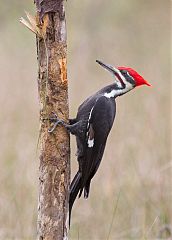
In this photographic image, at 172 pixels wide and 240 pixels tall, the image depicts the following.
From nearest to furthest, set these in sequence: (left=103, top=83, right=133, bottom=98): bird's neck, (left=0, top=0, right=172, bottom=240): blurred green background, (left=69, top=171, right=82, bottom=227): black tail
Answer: (left=69, top=171, right=82, bottom=227): black tail, (left=103, top=83, right=133, bottom=98): bird's neck, (left=0, top=0, right=172, bottom=240): blurred green background

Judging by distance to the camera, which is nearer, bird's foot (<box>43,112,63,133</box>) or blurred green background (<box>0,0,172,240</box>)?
bird's foot (<box>43,112,63,133</box>)

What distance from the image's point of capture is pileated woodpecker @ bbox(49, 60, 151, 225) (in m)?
4.65

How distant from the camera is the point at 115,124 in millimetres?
8078

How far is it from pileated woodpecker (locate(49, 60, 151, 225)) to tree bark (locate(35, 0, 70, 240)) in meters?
0.35

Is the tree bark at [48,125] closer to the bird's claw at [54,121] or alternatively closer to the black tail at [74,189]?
the bird's claw at [54,121]

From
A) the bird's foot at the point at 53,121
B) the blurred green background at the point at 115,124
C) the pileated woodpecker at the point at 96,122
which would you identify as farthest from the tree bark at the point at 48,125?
the blurred green background at the point at 115,124

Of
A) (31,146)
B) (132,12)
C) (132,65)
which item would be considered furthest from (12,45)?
(31,146)

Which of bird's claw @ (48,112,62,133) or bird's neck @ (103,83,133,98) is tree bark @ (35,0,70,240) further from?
bird's neck @ (103,83,133,98)

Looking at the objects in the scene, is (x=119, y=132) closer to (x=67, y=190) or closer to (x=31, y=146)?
(x=31, y=146)

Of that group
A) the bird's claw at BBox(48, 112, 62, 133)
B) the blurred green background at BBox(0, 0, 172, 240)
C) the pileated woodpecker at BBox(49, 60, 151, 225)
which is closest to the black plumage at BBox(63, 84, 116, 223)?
the pileated woodpecker at BBox(49, 60, 151, 225)

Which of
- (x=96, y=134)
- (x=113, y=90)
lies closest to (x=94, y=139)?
(x=96, y=134)

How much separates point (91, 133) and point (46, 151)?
58 centimetres

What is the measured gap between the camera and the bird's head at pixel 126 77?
15.3 feet

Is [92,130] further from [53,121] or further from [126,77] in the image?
[53,121]
